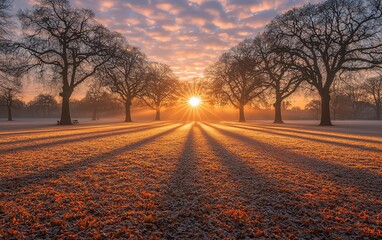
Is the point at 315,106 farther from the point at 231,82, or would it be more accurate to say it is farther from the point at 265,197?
the point at 265,197

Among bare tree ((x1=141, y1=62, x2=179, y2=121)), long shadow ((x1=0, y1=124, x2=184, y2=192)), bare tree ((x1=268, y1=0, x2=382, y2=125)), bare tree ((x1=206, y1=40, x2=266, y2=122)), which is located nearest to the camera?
long shadow ((x1=0, y1=124, x2=184, y2=192))

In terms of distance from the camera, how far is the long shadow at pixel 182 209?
7.11ft

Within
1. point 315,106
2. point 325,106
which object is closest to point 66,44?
point 325,106

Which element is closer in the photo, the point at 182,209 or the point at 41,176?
the point at 182,209

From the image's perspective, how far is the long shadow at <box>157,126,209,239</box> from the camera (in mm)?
2166

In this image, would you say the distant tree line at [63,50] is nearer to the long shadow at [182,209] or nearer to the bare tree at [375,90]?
the long shadow at [182,209]

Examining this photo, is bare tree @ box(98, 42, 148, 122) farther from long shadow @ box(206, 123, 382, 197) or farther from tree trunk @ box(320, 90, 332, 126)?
long shadow @ box(206, 123, 382, 197)

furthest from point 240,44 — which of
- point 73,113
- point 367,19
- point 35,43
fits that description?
point 73,113

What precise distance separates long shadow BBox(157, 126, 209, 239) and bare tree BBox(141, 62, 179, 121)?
120ft

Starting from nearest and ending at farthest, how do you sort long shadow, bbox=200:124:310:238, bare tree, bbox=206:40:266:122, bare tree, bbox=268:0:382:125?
1. long shadow, bbox=200:124:310:238
2. bare tree, bbox=268:0:382:125
3. bare tree, bbox=206:40:266:122

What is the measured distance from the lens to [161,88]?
41875 millimetres

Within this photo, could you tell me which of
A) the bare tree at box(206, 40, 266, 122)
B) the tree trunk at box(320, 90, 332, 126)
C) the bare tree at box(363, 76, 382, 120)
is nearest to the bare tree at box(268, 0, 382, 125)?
→ the tree trunk at box(320, 90, 332, 126)

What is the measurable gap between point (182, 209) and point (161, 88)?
40377 millimetres

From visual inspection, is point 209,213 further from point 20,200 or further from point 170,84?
point 170,84
